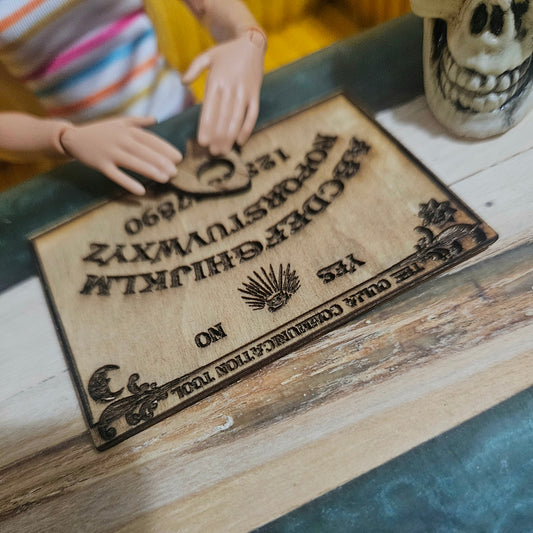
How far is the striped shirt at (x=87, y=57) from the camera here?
64cm

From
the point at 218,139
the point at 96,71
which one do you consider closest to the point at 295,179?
the point at 218,139

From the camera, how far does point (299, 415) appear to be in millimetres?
474

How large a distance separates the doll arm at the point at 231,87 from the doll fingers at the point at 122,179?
0.09 metres

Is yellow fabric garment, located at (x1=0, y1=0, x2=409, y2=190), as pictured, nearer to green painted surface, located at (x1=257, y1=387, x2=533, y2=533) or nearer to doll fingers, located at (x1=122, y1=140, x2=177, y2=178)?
doll fingers, located at (x1=122, y1=140, x2=177, y2=178)

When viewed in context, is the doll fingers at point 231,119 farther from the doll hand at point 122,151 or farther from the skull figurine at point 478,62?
the skull figurine at point 478,62

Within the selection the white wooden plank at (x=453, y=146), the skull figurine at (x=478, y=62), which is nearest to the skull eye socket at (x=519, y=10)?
the skull figurine at (x=478, y=62)

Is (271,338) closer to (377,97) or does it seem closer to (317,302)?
(317,302)

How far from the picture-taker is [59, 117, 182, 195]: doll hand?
60 centimetres

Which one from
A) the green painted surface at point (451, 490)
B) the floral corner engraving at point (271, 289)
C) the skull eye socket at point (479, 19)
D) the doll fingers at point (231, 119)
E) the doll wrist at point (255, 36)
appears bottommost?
the green painted surface at point (451, 490)

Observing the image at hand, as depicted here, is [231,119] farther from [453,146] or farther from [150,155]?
[453,146]

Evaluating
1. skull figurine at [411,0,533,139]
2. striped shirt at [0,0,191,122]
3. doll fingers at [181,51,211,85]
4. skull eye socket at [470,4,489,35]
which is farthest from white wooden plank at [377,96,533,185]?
striped shirt at [0,0,191,122]

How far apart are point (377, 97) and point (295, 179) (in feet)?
0.62

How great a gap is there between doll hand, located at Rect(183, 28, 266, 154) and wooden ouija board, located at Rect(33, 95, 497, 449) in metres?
0.04

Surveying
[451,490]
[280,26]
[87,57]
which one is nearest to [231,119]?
[87,57]
